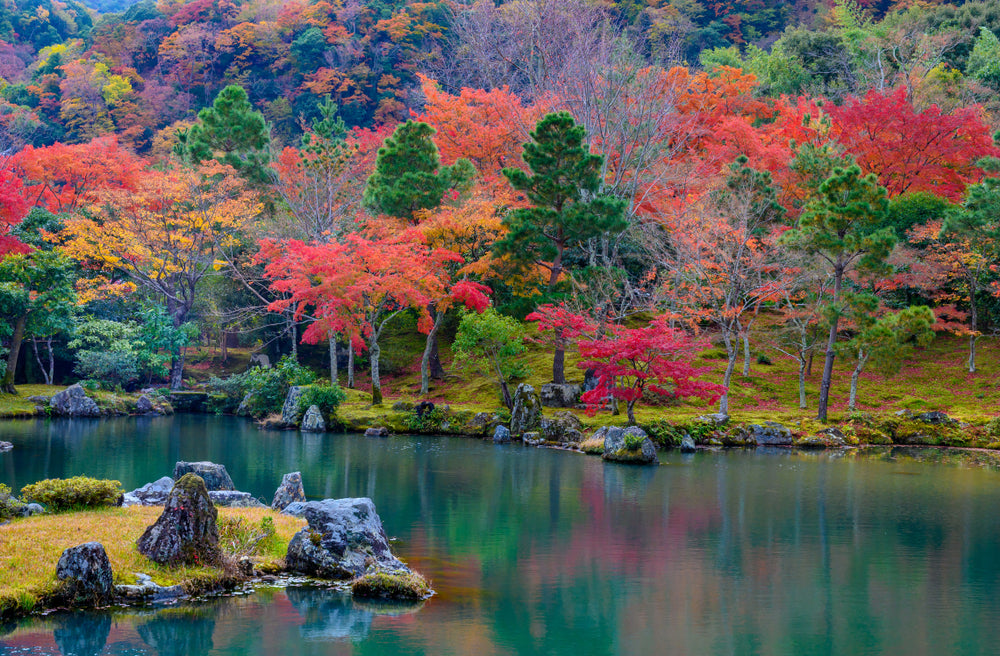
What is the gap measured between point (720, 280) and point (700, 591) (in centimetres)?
1581

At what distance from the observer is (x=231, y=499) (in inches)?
438

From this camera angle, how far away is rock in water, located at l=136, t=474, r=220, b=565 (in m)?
8.00

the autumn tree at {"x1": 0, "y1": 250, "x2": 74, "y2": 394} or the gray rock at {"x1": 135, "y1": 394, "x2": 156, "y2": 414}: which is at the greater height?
the autumn tree at {"x1": 0, "y1": 250, "x2": 74, "y2": 394}

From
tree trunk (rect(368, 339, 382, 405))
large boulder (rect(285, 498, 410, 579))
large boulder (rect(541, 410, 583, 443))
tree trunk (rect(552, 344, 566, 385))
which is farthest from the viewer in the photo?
tree trunk (rect(368, 339, 382, 405))

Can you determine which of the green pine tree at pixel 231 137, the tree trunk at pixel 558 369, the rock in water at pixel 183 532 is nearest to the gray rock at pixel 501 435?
the tree trunk at pixel 558 369

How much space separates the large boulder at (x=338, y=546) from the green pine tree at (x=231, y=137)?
23.0 metres

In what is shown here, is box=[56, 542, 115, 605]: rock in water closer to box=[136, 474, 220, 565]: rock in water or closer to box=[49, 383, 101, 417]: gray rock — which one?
box=[136, 474, 220, 565]: rock in water

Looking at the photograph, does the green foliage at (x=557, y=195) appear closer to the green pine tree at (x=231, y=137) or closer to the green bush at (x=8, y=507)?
the green pine tree at (x=231, y=137)

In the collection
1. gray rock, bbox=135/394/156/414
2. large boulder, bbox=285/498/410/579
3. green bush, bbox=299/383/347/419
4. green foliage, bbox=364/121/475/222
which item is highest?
green foliage, bbox=364/121/475/222

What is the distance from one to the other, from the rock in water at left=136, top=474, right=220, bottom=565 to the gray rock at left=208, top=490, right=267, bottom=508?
109 inches

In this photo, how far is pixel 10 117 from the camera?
42594mm

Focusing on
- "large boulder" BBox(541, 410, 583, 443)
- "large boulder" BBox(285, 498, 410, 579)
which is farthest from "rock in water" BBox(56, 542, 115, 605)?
"large boulder" BBox(541, 410, 583, 443)

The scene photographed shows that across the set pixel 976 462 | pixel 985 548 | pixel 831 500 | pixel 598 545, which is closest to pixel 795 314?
pixel 976 462

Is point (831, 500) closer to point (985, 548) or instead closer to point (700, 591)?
point (985, 548)
